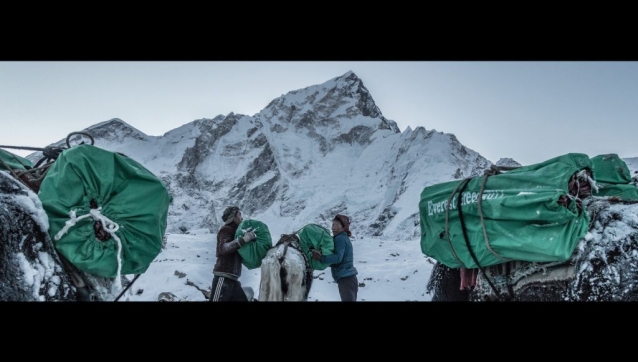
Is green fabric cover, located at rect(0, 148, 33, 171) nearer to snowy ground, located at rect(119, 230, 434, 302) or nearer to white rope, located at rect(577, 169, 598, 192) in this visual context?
snowy ground, located at rect(119, 230, 434, 302)

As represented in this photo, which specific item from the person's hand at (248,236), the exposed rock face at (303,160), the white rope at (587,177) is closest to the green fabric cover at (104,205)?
the person's hand at (248,236)

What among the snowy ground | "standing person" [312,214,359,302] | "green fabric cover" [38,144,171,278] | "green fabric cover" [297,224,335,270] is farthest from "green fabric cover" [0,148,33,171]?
the snowy ground

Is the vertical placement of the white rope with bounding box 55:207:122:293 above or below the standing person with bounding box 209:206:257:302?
above

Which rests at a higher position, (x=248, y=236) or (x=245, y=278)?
(x=248, y=236)

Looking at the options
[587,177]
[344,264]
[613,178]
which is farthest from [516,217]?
[344,264]

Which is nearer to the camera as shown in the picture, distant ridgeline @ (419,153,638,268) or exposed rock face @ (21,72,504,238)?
distant ridgeline @ (419,153,638,268)

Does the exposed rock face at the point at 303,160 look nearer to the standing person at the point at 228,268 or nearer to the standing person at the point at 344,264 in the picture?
the standing person at the point at 344,264

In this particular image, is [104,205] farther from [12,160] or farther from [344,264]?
[344,264]
